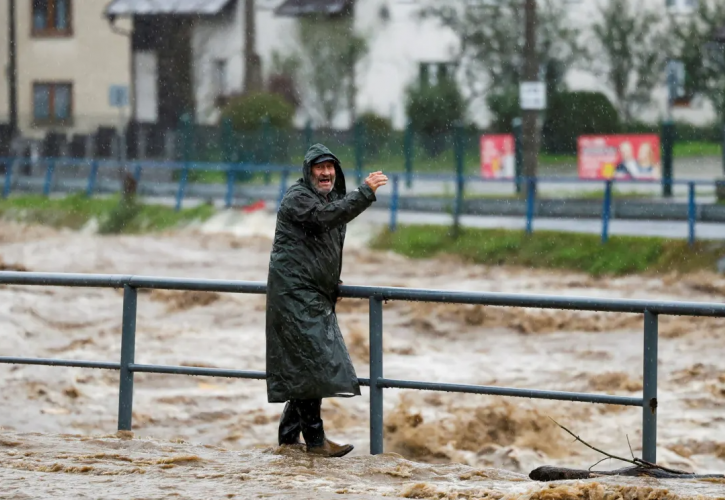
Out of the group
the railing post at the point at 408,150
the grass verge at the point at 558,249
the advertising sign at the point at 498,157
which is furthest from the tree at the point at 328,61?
Result: the grass verge at the point at 558,249

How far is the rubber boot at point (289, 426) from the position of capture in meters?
7.09

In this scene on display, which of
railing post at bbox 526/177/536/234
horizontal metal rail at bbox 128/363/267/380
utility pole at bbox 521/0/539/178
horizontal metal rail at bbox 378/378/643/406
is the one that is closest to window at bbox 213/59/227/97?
utility pole at bbox 521/0/539/178

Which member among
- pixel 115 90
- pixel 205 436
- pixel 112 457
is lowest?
pixel 205 436

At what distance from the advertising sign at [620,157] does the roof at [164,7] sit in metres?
16.6

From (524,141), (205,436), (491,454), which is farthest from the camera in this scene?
(524,141)

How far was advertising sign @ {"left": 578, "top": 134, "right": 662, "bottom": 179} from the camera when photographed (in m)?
26.5

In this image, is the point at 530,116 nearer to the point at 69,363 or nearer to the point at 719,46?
the point at 719,46

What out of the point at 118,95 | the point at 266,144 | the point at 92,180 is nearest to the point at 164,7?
the point at 266,144

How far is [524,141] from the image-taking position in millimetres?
28125

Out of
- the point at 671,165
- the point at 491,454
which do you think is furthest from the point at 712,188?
the point at 491,454

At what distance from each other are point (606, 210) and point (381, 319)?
17.3m

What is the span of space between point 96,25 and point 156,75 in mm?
2520

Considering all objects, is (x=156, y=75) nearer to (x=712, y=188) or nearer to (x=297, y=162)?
(x=297, y=162)

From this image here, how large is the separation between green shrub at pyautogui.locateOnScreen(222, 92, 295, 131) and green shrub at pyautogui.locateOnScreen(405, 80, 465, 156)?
10.4ft
